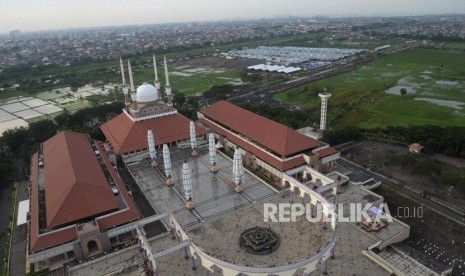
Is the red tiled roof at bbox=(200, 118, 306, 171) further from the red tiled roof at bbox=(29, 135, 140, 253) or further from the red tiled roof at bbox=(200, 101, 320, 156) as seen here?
the red tiled roof at bbox=(29, 135, 140, 253)

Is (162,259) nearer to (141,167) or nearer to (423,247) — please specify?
(141,167)

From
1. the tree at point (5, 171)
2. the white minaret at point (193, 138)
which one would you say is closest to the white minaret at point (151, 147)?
the white minaret at point (193, 138)

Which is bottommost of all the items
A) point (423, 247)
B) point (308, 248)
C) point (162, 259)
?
point (423, 247)

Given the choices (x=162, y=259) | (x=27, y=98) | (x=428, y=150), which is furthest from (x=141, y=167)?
(x=27, y=98)

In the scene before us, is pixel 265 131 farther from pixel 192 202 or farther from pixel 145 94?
pixel 145 94

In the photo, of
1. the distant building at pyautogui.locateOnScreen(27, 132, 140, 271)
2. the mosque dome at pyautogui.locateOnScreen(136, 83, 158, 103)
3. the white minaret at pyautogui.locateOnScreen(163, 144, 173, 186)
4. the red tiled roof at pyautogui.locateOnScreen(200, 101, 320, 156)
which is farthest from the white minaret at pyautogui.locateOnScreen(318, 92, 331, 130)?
the distant building at pyautogui.locateOnScreen(27, 132, 140, 271)

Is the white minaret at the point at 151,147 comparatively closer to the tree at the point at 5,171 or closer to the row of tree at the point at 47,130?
the row of tree at the point at 47,130
